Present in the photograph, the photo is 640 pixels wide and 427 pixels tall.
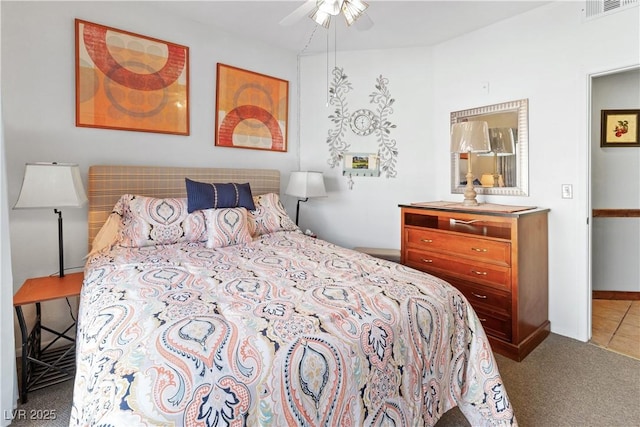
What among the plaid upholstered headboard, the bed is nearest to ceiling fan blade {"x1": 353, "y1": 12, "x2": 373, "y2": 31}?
the bed

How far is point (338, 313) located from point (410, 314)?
0.31 meters

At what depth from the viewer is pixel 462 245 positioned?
2555 mm

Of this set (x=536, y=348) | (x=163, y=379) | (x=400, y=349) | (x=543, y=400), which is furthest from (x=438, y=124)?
(x=163, y=379)

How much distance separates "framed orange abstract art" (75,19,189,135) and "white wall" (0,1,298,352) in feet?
0.20

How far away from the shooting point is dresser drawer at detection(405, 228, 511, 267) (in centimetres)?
232

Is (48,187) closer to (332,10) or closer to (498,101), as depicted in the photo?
(332,10)

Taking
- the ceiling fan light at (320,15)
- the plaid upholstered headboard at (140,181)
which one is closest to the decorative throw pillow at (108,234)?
the plaid upholstered headboard at (140,181)

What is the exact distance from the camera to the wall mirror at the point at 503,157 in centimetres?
273

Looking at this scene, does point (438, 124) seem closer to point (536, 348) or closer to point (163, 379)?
point (536, 348)

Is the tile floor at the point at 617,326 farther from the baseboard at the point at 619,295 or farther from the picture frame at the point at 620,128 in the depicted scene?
the picture frame at the point at 620,128

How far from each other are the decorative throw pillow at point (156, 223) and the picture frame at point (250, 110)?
98cm

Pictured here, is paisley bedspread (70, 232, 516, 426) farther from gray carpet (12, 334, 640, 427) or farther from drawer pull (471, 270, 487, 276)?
drawer pull (471, 270, 487, 276)

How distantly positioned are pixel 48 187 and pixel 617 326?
4340 mm

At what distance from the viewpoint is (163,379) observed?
2.73 feet
